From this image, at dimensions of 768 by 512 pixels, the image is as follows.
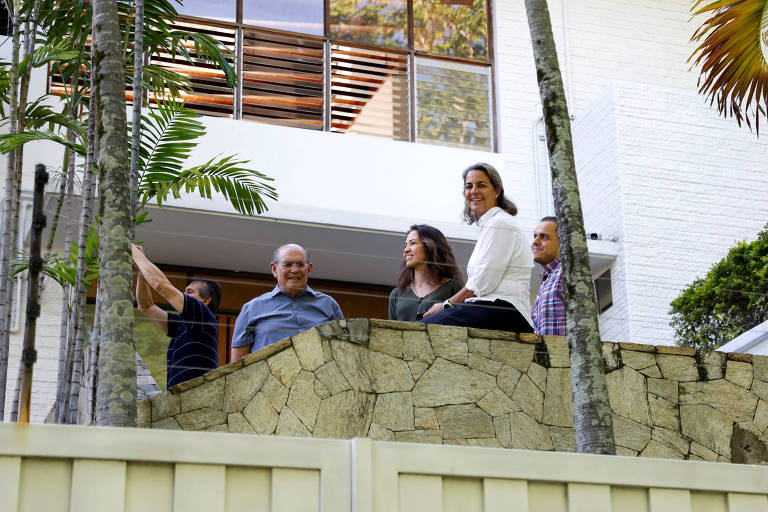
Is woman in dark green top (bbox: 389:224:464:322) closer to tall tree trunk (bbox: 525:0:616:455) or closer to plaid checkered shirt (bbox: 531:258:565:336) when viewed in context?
plaid checkered shirt (bbox: 531:258:565:336)

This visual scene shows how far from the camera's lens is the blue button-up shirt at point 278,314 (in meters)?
5.73

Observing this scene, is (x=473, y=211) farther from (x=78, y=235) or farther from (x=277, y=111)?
(x=277, y=111)

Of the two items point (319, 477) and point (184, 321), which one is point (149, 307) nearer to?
point (184, 321)

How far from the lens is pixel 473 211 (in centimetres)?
627

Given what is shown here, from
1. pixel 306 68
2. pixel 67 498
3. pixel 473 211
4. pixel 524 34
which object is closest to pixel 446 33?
pixel 524 34

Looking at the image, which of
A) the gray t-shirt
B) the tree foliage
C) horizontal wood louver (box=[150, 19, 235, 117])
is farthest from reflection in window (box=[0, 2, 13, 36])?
the tree foliage

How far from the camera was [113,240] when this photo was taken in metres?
4.17

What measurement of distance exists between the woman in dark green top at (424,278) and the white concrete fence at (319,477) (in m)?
2.67

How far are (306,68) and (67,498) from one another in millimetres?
8639

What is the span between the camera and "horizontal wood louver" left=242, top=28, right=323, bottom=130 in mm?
10859

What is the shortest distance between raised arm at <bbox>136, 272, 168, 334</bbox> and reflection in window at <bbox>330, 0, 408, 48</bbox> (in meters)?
6.64

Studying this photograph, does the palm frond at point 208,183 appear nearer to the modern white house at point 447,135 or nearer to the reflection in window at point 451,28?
the modern white house at point 447,135

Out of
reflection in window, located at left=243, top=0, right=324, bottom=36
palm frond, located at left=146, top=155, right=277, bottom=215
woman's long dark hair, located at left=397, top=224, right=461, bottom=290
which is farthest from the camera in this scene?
reflection in window, located at left=243, top=0, right=324, bottom=36

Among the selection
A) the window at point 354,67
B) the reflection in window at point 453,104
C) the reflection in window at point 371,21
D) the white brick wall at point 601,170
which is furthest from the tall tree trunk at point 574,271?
the reflection in window at point 371,21
